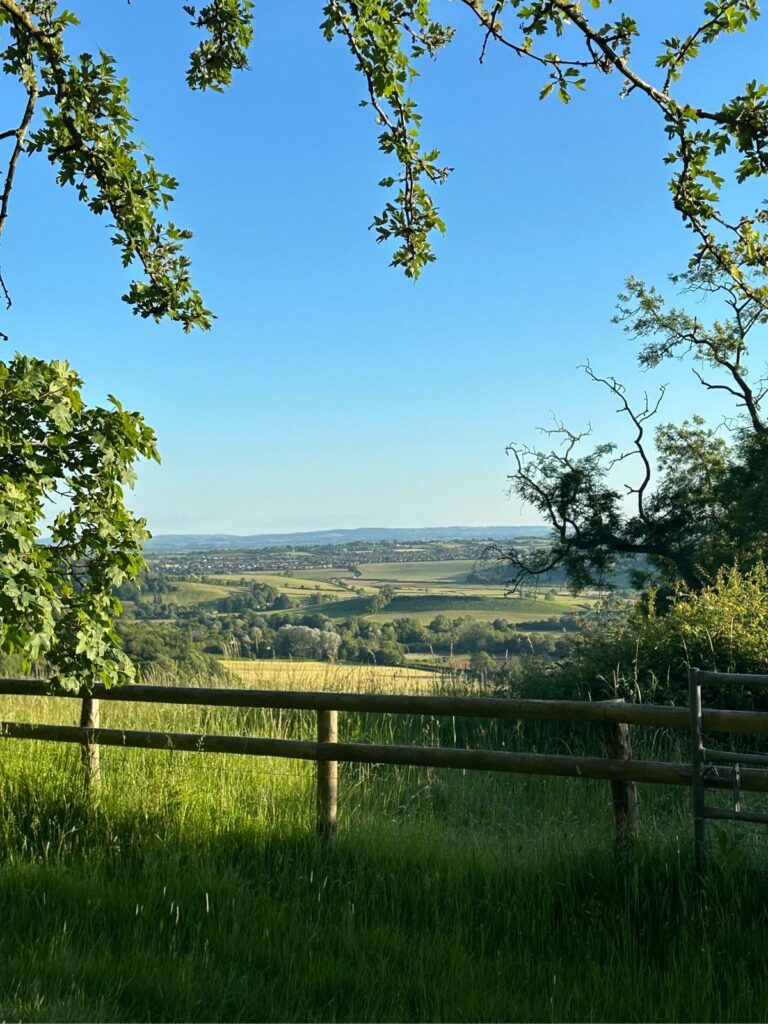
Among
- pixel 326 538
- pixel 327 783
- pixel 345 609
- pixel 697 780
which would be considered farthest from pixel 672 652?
pixel 326 538

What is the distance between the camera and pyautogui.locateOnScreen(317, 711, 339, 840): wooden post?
259 inches

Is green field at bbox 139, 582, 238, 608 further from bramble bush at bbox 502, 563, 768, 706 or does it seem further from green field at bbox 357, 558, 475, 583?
bramble bush at bbox 502, 563, 768, 706

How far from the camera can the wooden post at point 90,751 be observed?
7.24m

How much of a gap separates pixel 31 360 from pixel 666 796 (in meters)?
6.92

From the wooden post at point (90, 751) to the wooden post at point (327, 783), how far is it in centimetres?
172

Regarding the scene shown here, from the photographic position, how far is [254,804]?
7.08m

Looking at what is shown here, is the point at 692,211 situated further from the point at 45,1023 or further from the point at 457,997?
the point at 45,1023

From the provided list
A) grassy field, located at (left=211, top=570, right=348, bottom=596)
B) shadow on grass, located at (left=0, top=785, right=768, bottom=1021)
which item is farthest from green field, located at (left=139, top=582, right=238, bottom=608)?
shadow on grass, located at (left=0, top=785, right=768, bottom=1021)

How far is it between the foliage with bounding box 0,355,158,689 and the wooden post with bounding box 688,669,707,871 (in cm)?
347

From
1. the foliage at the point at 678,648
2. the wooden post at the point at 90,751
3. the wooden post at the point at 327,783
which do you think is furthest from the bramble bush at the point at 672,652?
the wooden post at the point at 90,751

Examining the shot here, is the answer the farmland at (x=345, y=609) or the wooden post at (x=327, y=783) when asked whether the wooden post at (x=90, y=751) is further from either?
the wooden post at (x=327, y=783)

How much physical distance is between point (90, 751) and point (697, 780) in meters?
4.41

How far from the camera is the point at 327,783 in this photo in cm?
664

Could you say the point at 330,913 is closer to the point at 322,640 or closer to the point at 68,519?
the point at 68,519
